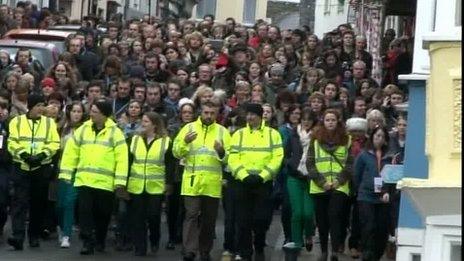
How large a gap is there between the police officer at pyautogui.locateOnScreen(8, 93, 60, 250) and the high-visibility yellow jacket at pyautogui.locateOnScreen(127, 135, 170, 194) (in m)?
0.94

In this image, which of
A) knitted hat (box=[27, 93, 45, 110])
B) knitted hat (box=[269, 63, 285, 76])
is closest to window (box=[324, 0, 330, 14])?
knitted hat (box=[269, 63, 285, 76])

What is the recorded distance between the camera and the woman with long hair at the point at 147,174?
68.3 ft

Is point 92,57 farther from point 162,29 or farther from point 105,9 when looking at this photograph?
point 105,9

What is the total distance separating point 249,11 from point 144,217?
219ft

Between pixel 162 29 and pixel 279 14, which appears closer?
pixel 162 29

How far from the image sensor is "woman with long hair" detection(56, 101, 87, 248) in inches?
833

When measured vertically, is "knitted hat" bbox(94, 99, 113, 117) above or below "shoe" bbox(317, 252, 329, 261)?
above

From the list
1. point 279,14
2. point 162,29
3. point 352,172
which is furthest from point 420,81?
point 279,14

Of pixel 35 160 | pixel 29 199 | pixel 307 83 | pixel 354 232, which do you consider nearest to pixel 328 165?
pixel 354 232

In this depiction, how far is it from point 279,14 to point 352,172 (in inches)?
2634

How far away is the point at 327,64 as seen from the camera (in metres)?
28.5

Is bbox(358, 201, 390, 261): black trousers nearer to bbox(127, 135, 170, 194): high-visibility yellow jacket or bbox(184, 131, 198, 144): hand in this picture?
bbox(184, 131, 198, 144): hand

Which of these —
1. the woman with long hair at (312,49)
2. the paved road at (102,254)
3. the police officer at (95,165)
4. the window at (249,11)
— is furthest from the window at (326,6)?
the police officer at (95,165)

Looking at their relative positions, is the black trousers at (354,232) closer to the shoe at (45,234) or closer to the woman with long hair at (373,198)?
the woman with long hair at (373,198)
